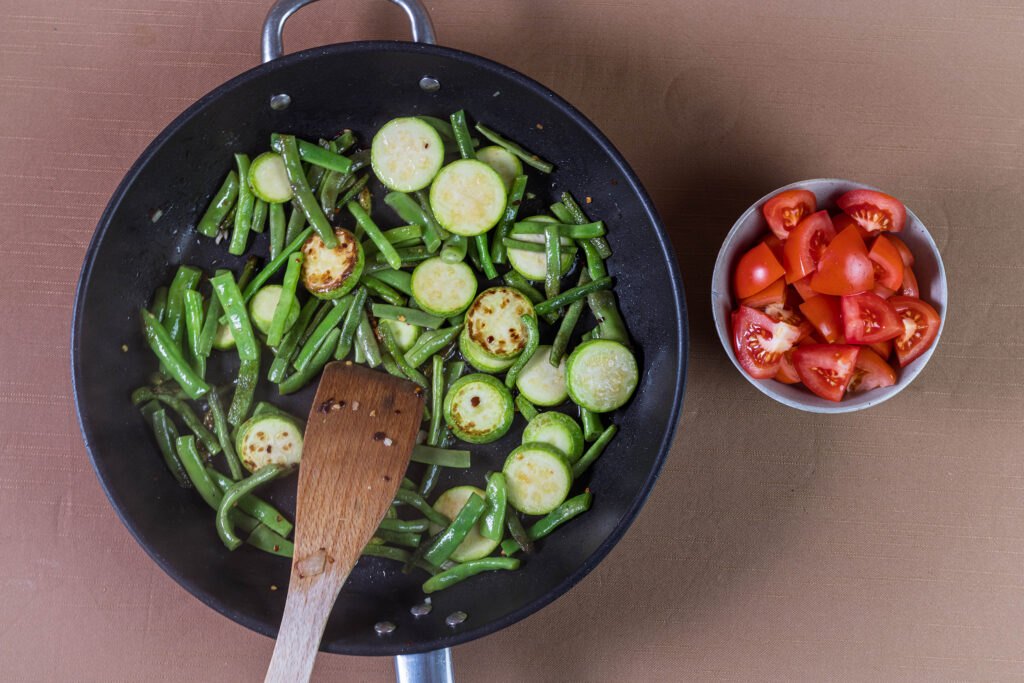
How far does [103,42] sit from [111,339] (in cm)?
104

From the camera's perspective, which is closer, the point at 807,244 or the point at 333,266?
Answer: the point at 807,244

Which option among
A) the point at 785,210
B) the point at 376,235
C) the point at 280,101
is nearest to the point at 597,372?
the point at 785,210

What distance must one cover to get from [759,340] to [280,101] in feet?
5.27

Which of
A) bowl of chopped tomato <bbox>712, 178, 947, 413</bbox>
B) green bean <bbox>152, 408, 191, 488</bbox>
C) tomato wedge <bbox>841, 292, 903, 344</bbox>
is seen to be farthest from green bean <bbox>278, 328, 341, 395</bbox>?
tomato wedge <bbox>841, 292, 903, 344</bbox>

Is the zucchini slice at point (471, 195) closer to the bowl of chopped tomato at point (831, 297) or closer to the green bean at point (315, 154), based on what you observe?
the green bean at point (315, 154)

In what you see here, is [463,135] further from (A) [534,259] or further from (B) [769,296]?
(B) [769,296]

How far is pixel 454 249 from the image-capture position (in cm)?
217

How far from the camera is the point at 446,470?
2227mm

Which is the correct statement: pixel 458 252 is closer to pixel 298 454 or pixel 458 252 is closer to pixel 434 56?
pixel 434 56

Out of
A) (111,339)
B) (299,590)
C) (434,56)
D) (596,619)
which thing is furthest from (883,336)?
(111,339)

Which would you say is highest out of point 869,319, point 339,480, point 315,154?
point 315,154

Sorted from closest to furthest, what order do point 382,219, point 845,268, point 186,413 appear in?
point 845,268
point 186,413
point 382,219

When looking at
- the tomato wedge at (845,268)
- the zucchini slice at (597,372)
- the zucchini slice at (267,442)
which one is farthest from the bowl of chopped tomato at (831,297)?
the zucchini slice at (267,442)

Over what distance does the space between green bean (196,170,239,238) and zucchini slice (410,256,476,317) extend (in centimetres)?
64
